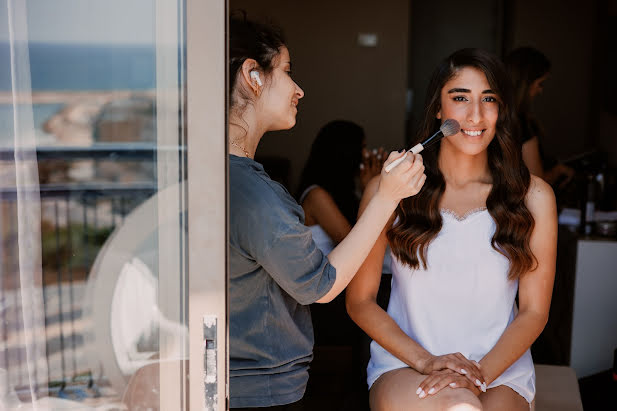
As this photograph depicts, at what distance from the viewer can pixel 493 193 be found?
6.20 ft

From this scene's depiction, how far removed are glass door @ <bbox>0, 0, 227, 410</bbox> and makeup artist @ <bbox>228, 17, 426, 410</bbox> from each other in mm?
188

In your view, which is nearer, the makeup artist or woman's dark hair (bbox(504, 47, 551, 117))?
the makeup artist

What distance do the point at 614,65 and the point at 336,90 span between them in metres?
1.97

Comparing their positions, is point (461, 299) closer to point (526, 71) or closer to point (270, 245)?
point (270, 245)

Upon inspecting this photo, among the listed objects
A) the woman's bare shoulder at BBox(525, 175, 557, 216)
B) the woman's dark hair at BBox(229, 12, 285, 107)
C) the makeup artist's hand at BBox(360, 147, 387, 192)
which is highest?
the woman's dark hair at BBox(229, 12, 285, 107)

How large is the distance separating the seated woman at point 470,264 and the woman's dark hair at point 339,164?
1026mm

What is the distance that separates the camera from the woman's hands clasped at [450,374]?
1.55 meters

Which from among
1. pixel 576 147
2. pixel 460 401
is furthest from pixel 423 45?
pixel 460 401

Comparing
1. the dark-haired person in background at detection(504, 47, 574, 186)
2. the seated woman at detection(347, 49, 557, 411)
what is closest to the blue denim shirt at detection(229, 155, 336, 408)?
the seated woman at detection(347, 49, 557, 411)

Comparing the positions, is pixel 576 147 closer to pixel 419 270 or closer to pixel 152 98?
pixel 419 270

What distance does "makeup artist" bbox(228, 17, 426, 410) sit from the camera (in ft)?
4.01

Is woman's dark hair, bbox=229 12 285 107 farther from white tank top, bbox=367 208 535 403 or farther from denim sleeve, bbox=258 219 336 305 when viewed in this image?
white tank top, bbox=367 208 535 403

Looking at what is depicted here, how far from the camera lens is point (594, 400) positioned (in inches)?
110

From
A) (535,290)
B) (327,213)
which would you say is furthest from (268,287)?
(327,213)
